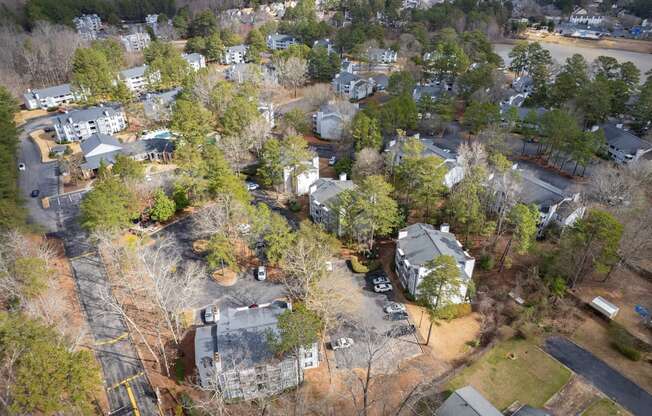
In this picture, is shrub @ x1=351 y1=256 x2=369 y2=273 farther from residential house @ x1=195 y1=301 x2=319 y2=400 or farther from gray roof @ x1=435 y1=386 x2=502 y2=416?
gray roof @ x1=435 y1=386 x2=502 y2=416

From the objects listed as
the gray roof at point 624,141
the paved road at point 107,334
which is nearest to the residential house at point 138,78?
the paved road at point 107,334

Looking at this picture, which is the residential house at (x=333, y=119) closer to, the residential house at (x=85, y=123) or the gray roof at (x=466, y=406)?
the residential house at (x=85, y=123)

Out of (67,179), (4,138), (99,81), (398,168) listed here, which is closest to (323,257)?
(398,168)

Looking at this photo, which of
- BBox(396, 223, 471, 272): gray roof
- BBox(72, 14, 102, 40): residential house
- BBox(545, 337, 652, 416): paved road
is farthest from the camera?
BBox(72, 14, 102, 40): residential house

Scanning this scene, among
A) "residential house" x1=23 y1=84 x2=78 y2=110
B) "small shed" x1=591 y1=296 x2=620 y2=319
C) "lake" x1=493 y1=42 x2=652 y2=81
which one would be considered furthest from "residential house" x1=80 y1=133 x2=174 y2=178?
"lake" x1=493 y1=42 x2=652 y2=81

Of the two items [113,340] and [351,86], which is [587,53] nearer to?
[351,86]

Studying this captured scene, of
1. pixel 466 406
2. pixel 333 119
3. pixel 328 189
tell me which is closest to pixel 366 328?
pixel 466 406
